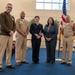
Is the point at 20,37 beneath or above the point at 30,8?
beneath

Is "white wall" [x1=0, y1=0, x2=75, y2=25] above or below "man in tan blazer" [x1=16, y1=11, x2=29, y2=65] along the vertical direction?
above

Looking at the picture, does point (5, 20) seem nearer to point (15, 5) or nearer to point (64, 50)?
point (64, 50)

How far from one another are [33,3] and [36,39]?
24.9 feet

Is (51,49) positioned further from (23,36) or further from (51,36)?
(23,36)

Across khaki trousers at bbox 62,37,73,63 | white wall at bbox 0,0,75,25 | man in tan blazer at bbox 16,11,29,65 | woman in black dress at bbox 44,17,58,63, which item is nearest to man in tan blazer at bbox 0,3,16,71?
man in tan blazer at bbox 16,11,29,65

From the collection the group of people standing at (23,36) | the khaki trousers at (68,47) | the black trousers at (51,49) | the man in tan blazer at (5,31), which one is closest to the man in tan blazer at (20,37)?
the group of people standing at (23,36)

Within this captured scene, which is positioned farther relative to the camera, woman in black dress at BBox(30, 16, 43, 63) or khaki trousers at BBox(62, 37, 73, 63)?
→ woman in black dress at BBox(30, 16, 43, 63)

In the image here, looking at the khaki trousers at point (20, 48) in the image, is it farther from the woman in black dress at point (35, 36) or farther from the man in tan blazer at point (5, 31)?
the man in tan blazer at point (5, 31)

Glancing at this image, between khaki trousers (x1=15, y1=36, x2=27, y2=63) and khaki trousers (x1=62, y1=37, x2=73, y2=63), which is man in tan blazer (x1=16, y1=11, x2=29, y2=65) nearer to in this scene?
khaki trousers (x1=15, y1=36, x2=27, y2=63)

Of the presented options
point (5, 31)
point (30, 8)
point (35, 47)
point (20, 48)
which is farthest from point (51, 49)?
point (30, 8)

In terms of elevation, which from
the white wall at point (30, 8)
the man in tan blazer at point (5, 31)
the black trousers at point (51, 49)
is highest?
the white wall at point (30, 8)

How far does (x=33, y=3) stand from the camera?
12844 mm

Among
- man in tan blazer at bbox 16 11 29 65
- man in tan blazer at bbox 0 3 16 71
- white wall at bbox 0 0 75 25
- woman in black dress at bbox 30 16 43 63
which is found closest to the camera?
man in tan blazer at bbox 0 3 16 71

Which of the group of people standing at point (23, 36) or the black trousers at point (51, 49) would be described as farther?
the black trousers at point (51, 49)
